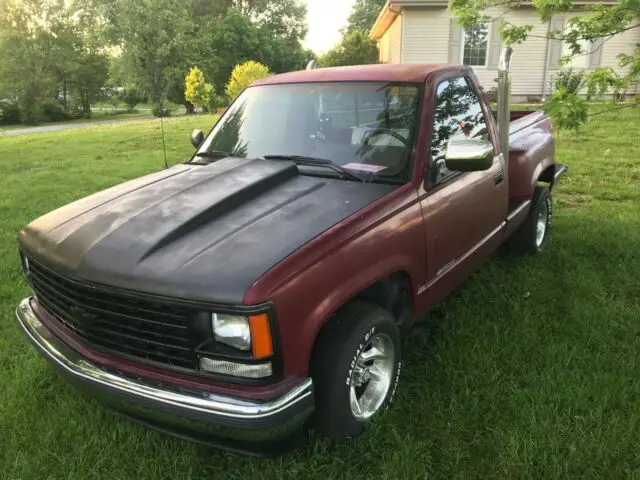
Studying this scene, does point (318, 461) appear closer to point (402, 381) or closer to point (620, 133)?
point (402, 381)

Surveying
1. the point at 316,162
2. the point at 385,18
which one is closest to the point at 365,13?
the point at 385,18

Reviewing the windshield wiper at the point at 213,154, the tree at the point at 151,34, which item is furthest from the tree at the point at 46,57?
the windshield wiper at the point at 213,154

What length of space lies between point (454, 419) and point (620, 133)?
10.8m

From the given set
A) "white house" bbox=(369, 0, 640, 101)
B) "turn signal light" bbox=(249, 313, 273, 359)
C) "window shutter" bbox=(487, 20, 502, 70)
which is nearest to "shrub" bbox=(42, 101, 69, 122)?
"white house" bbox=(369, 0, 640, 101)

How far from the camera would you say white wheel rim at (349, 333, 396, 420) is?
8.75 ft

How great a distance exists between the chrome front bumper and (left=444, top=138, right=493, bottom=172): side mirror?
1460mm

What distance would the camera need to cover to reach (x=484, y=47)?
18.7 m

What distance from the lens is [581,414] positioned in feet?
9.33

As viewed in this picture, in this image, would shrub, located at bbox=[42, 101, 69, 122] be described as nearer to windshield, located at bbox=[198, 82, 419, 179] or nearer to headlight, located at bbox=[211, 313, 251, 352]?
windshield, located at bbox=[198, 82, 419, 179]

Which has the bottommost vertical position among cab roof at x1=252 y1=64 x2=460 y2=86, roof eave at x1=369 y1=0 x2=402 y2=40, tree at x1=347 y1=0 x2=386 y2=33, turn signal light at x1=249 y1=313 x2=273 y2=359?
turn signal light at x1=249 y1=313 x2=273 y2=359

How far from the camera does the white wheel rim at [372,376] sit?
2666mm

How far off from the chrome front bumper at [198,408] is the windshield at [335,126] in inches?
56.5

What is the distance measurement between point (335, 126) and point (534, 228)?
8.12ft

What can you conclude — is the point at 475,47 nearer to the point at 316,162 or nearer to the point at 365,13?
the point at 316,162
